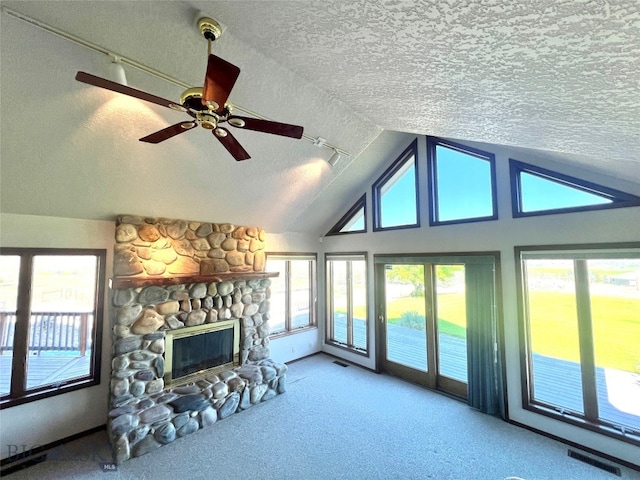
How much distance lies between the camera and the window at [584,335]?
2881 millimetres

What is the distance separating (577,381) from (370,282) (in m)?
2.96

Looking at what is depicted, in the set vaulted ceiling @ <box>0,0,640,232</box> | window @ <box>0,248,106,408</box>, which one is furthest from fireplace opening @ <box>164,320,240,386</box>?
vaulted ceiling @ <box>0,0,640,232</box>

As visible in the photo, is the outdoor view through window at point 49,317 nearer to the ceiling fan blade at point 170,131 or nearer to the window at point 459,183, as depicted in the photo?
the ceiling fan blade at point 170,131

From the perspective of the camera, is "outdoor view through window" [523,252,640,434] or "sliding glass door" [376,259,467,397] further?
"sliding glass door" [376,259,467,397]

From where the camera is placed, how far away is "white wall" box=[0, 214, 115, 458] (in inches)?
115

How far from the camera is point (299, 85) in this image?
255 cm

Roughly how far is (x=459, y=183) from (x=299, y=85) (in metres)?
2.86

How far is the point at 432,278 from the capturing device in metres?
4.40

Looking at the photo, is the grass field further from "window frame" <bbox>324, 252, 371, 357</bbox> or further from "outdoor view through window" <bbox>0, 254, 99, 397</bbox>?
"outdoor view through window" <bbox>0, 254, 99, 397</bbox>

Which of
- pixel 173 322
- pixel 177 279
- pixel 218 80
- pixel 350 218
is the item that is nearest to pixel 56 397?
pixel 173 322

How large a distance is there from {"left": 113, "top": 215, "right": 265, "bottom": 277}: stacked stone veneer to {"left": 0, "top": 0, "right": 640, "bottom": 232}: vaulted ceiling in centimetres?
24

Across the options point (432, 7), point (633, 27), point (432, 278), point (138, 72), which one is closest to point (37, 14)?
point (138, 72)

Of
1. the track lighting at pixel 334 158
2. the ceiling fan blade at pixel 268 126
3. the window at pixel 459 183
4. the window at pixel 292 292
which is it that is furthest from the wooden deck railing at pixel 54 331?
the window at pixel 459 183

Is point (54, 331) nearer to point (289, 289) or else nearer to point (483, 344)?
point (289, 289)
